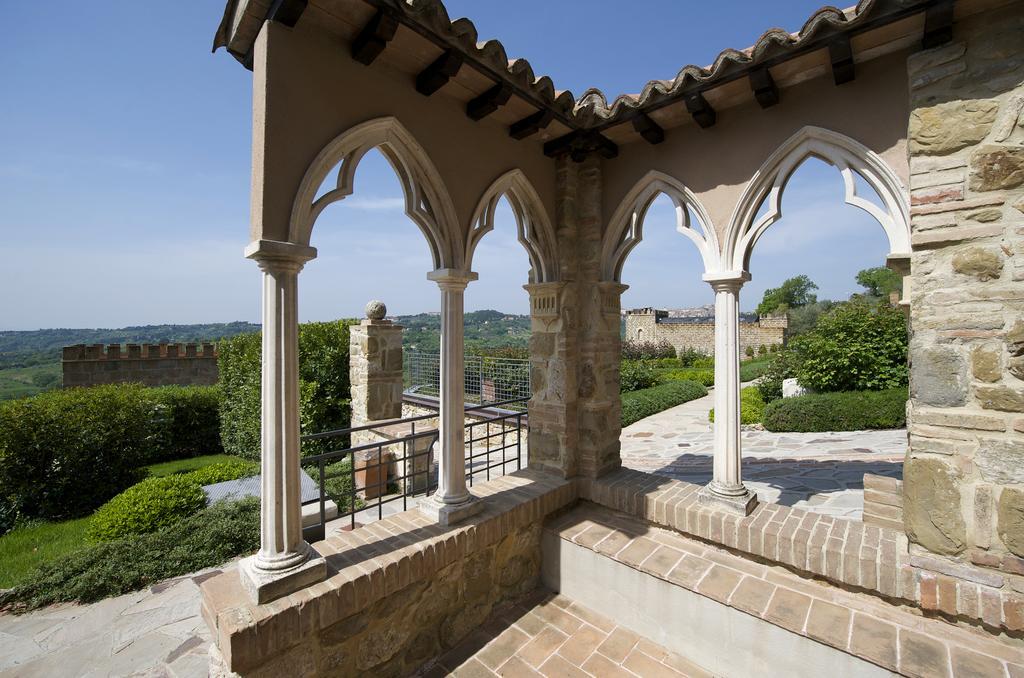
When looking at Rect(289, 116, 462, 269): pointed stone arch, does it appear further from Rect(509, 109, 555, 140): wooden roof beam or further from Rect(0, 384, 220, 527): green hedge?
Rect(0, 384, 220, 527): green hedge

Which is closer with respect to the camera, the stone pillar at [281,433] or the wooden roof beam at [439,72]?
the stone pillar at [281,433]

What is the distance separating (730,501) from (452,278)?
8.63 ft

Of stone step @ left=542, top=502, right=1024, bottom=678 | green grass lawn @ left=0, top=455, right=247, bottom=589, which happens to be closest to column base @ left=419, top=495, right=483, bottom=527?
stone step @ left=542, top=502, right=1024, bottom=678

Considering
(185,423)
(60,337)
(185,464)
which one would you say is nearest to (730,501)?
(185,464)

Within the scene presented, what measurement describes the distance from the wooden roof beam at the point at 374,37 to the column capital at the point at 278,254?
1199 mm

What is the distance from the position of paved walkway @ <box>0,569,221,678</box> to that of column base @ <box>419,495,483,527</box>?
1654 millimetres

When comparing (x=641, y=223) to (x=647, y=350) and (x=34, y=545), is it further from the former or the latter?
(x=647, y=350)

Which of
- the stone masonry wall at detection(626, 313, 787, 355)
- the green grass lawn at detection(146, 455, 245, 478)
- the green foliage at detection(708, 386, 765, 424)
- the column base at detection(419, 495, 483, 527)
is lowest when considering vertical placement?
the green grass lawn at detection(146, 455, 245, 478)

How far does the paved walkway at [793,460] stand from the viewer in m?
4.61

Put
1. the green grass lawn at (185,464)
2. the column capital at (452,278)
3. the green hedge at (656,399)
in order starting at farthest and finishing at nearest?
the green hedge at (656,399) → the green grass lawn at (185,464) → the column capital at (452,278)

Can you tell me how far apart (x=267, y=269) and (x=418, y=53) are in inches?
63.8

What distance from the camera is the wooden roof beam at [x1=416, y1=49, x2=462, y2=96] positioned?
2701 millimetres

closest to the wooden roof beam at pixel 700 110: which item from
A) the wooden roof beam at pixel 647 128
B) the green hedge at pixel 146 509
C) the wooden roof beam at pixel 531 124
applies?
the wooden roof beam at pixel 647 128

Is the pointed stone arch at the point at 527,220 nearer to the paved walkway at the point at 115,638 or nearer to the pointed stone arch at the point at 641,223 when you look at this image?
the pointed stone arch at the point at 641,223
